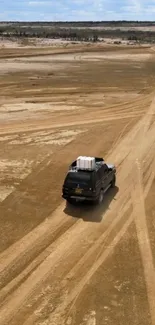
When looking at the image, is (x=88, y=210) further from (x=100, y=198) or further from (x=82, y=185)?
(x=82, y=185)

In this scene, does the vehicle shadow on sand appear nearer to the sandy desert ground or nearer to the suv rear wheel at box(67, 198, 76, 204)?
the sandy desert ground

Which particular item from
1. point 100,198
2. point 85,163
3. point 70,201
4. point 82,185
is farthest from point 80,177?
point 100,198

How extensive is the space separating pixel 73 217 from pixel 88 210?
0.99 m

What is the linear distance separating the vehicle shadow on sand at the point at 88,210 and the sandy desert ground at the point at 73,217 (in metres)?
0.04

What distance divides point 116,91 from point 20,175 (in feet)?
85.7

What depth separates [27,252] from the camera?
52.3 ft

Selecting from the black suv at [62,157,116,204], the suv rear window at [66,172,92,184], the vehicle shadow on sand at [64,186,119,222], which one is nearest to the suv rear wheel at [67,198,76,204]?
the black suv at [62,157,116,204]

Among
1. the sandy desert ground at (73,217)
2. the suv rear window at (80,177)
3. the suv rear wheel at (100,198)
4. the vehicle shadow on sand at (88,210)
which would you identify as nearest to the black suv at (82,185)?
the suv rear window at (80,177)

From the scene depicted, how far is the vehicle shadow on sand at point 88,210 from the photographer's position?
1889cm

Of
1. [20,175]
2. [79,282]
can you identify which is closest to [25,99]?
[20,175]

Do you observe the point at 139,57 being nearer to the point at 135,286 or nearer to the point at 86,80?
the point at 86,80

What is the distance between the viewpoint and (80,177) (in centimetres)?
1900

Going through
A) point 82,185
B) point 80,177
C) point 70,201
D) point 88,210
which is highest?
point 80,177

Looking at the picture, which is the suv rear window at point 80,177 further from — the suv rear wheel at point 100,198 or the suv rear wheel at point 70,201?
the suv rear wheel at point 100,198
